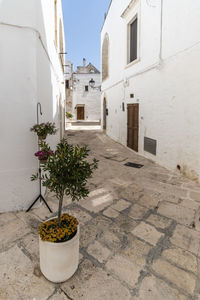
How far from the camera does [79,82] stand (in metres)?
28.0

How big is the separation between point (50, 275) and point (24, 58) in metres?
3.13

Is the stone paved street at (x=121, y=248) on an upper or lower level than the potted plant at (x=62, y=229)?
lower

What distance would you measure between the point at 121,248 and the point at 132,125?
6148mm

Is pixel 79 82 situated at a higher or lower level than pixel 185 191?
higher

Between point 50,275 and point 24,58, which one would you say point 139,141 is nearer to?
point 24,58

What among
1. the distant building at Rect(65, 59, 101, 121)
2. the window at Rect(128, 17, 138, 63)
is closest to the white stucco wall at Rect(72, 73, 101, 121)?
the distant building at Rect(65, 59, 101, 121)

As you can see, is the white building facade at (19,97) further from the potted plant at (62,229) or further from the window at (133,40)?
the window at (133,40)

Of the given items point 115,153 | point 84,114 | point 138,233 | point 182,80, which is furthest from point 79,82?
point 138,233

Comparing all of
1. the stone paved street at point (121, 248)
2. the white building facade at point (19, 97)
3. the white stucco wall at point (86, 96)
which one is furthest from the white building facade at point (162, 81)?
the white stucco wall at point (86, 96)

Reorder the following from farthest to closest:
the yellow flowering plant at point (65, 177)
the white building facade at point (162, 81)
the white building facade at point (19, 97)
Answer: the white building facade at point (162, 81)
the white building facade at point (19, 97)
the yellow flowering plant at point (65, 177)

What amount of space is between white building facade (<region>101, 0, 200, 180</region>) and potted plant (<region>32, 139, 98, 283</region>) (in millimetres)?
3741

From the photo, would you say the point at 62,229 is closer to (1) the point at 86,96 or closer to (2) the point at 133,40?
(2) the point at 133,40

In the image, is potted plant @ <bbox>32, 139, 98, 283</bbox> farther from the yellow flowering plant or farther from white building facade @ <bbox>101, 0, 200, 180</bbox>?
white building facade @ <bbox>101, 0, 200, 180</bbox>

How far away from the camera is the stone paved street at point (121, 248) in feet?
6.09
